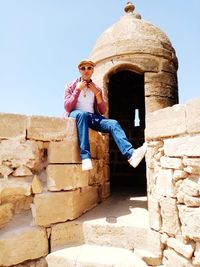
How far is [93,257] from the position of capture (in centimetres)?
335

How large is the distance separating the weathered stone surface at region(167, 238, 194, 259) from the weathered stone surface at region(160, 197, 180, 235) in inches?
3.7

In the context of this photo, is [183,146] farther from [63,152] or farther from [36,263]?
[36,263]

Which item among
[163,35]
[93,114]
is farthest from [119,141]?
[163,35]

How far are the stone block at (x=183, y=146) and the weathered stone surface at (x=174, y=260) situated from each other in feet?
3.58

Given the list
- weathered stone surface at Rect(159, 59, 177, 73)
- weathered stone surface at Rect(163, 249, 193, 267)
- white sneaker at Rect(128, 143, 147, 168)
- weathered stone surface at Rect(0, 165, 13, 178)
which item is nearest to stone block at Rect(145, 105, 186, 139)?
white sneaker at Rect(128, 143, 147, 168)

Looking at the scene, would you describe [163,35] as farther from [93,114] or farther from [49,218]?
[49,218]

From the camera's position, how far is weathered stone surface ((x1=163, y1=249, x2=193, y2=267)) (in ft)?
9.27

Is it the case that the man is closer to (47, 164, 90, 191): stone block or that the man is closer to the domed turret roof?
(47, 164, 90, 191): stone block

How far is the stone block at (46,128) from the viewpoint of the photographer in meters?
3.83

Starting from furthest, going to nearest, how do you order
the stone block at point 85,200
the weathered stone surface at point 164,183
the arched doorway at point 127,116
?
the arched doorway at point 127,116 → the stone block at point 85,200 → the weathered stone surface at point 164,183

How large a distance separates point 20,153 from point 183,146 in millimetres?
2190

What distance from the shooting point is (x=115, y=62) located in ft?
17.2

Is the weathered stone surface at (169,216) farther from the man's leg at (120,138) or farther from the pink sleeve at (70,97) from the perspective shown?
the pink sleeve at (70,97)

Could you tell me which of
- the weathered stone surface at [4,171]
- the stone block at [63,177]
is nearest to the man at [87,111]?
the stone block at [63,177]
